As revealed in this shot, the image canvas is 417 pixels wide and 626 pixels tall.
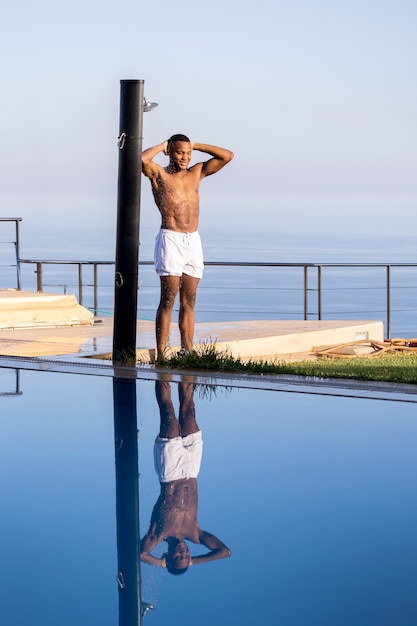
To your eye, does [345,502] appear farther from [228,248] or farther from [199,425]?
[228,248]

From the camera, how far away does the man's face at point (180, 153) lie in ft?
20.3

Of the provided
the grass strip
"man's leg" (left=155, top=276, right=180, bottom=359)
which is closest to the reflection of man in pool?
the grass strip

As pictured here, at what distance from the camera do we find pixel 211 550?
2.71 metres

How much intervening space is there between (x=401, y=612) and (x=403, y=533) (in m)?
0.64

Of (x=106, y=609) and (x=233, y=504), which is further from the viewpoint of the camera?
(x=233, y=504)

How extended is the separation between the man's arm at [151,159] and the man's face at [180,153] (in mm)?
46

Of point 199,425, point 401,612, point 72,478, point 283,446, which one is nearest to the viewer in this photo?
point 401,612

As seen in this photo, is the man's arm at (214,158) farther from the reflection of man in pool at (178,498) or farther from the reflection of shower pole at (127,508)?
the reflection of man in pool at (178,498)

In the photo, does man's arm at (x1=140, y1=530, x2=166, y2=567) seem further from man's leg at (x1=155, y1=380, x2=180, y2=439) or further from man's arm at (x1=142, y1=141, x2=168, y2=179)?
man's arm at (x1=142, y1=141, x2=168, y2=179)

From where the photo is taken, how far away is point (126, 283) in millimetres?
6281

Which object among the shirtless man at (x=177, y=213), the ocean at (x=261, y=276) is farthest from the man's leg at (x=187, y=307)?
the ocean at (x=261, y=276)

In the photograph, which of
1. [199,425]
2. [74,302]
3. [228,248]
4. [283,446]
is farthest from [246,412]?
[228,248]

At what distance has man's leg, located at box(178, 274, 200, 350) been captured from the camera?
640 cm

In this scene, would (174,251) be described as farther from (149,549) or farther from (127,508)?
(149,549)
